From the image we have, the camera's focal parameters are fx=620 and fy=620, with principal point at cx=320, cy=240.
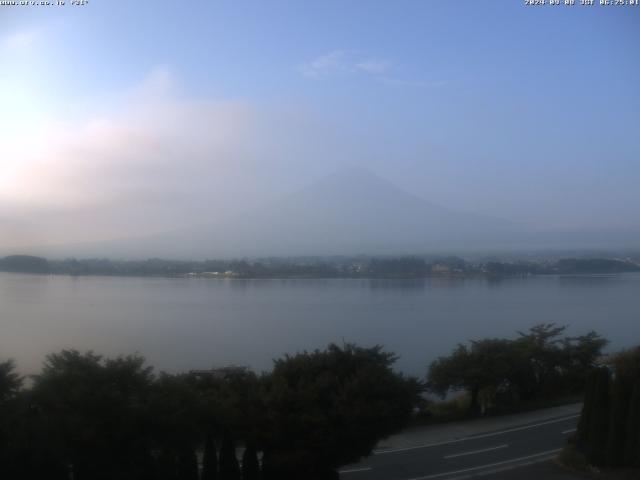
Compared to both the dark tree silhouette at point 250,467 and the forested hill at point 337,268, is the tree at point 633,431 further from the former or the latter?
the forested hill at point 337,268

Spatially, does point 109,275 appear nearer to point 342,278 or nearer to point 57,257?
point 57,257

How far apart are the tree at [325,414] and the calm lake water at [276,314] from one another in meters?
5.06

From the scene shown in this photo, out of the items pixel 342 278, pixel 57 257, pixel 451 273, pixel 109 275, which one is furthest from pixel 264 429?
pixel 451 273

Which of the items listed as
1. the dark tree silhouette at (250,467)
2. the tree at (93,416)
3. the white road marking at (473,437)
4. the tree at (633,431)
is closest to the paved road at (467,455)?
the white road marking at (473,437)

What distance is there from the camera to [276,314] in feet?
67.6

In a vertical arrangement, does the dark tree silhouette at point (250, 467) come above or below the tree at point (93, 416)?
below

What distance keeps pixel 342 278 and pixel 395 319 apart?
8.36 metres

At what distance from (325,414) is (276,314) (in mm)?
14416

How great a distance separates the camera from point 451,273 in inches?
1190

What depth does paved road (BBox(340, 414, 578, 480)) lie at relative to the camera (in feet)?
25.1

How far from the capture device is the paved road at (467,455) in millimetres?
7664

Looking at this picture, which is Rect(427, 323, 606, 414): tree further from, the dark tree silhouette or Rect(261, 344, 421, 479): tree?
the dark tree silhouette

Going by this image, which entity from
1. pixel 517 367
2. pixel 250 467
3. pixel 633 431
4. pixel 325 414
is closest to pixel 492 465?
pixel 633 431

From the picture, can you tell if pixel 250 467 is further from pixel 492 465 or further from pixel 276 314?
pixel 276 314
